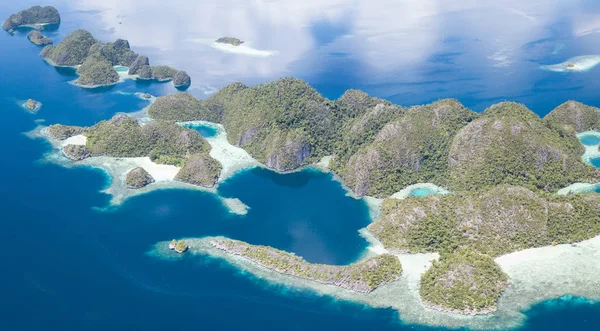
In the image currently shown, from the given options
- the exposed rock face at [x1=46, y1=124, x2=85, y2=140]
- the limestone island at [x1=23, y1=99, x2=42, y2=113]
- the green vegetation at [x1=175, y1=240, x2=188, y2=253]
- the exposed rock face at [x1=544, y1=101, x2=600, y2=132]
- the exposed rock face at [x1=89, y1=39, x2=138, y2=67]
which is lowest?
the green vegetation at [x1=175, y1=240, x2=188, y2=253]

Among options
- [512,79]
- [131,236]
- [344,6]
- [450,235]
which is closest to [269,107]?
[131,236]

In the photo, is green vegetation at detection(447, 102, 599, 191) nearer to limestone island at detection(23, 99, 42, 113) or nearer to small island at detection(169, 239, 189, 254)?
small island at detection(169, 239, 189, 254)

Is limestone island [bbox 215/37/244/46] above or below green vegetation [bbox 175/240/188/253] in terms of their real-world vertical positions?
above

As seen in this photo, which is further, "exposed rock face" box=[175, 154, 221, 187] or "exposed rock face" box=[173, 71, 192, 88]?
"exposed rock face" box=[173, 71, 192, 88]

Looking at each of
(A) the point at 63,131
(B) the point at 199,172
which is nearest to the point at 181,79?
(A) the point at 63,131

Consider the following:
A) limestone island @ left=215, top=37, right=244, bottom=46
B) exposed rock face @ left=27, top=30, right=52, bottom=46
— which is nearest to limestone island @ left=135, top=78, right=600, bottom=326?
limestone island @ left=215, top=37, right=244, bottom=46

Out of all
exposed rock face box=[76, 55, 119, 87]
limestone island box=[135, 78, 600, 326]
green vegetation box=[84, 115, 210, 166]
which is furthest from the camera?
exposed rock face box=[76, 55, 119, 87]

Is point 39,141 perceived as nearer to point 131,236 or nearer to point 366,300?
point 131,236

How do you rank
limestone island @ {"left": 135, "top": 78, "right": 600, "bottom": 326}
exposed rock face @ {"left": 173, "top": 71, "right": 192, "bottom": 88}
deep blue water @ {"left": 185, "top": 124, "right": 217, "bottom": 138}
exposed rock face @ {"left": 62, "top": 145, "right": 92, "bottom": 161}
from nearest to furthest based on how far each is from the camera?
limestone island @ {"left": 135, "top": 78, "right": 600, "bottom": 326} → exposed rock face @ {"left": 62, "top": 145, "right": 92, "bottom": 161} → deep blue water @ {"left": 185, "top": 124, "right": 217, "bottom": 138} → exposed rock face @ {"left": 173, "top": 71, "right": 192, "bottom": 88}
